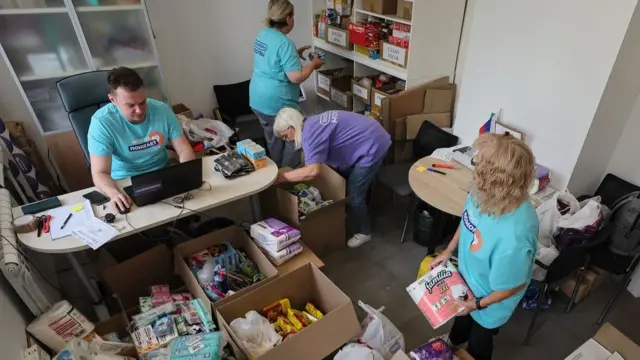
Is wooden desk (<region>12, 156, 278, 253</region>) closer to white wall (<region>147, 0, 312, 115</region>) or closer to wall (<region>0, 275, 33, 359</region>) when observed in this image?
wall (<region>0, 275, 33, 359</region>)

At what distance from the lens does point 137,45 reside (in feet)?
9.40

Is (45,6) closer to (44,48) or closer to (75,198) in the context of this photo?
(44,48)

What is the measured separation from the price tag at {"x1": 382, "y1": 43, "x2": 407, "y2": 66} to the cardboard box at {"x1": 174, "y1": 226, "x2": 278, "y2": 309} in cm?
179

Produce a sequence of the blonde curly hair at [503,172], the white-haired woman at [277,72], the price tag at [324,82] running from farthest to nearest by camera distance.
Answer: the price tag at [324,82]
the white-haired woman at [277,72]
the blonde curly hair at [503,172]

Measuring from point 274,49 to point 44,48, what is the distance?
61.4 inches

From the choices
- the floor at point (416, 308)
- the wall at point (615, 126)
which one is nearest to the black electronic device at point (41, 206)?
the floor at point (416, 308)

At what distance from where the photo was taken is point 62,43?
264 cm

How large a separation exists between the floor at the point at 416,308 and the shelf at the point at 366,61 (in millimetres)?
1275

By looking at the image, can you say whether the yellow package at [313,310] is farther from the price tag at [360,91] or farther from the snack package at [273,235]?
the price tag at [360,91]

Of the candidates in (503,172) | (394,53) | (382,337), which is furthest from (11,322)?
(394,53)

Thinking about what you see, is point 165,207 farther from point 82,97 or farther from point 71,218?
point 82,97

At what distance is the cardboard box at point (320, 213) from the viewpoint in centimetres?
238

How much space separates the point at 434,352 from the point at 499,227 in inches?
25.6

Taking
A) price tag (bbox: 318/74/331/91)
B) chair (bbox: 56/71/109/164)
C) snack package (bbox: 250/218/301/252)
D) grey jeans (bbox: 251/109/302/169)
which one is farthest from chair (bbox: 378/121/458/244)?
chair (bbox: 56/71/109/164)
